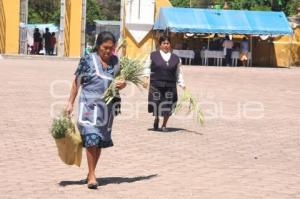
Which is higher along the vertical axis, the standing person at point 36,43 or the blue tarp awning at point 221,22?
the blue tarp awning at point 221,22

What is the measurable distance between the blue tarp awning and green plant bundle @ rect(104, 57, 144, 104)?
30.0m

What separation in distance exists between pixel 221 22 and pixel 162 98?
2785 centimetres

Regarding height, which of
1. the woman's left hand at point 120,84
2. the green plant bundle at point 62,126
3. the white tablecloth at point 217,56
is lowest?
the white tablecloth at point 217,56

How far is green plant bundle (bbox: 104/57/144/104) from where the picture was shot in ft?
24.4

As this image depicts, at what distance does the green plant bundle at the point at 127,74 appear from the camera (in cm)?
744

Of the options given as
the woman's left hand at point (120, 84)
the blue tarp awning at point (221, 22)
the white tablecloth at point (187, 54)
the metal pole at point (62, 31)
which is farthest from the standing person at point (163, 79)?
the white tablecloth at point (187, 54)

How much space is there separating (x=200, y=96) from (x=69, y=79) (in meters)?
5.70

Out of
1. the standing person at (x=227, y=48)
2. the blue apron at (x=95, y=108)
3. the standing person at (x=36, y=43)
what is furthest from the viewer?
the standing person at (x=36, y=43)

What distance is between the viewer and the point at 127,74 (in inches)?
306

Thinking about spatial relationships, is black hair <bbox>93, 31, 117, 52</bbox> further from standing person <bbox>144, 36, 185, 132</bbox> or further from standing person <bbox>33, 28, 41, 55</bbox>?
standing person <bbox>33, 28, 41, 55</bbox>

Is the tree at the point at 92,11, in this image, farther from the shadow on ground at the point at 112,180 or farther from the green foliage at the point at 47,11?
the shadow on ground at the point at 112,180

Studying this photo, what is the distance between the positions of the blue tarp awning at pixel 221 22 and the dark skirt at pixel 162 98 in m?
25.8

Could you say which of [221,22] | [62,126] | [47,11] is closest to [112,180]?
[62,126]

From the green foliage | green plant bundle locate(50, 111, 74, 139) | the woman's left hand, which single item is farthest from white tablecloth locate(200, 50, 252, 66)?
green plant bundle locate(50, 111, 74, 139)
